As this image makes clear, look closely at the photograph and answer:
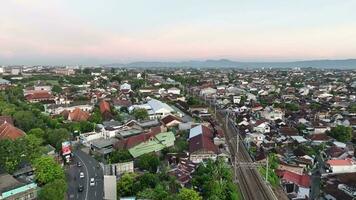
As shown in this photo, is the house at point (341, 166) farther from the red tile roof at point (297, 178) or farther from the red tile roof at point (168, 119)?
the red tile roof at point (168, 119)

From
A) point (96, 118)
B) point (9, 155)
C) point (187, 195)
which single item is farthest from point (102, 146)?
point (187, 195)

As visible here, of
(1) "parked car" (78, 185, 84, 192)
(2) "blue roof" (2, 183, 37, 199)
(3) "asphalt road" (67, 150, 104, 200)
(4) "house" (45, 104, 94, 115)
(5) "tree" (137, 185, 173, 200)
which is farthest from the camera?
(4) "house" (45, 104, 94, 115)

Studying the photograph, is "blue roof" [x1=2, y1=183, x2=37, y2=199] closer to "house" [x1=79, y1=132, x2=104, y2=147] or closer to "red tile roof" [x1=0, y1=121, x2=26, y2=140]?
"red tile roof" [x1=0, y1=121, x2=26, y2=140]

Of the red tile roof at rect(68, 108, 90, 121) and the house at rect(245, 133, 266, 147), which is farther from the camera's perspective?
the red tile roof at rect(68, 108, 90, 121)

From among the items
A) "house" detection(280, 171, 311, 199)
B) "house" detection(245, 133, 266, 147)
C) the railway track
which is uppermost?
"house" detection(245, 133, 266, 147)

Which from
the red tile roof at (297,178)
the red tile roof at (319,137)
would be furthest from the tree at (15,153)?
the red tile roof at (319,137)

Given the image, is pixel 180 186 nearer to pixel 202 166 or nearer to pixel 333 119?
pixel 202 166

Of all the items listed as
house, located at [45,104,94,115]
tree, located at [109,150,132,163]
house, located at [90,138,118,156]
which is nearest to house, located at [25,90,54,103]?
house, located at [45,104,94,115]

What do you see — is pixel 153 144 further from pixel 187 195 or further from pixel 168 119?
pixel 187 195
